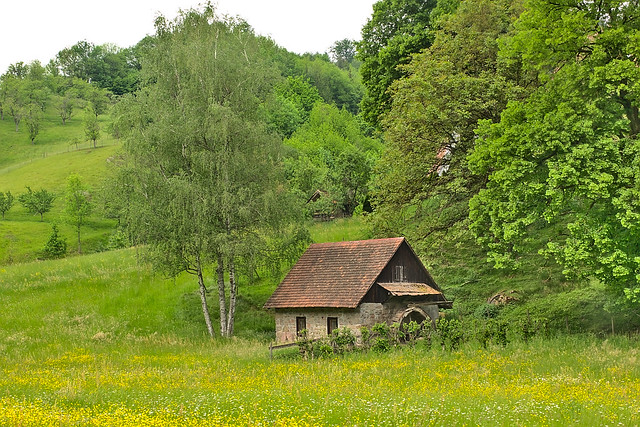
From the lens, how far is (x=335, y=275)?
2908cm

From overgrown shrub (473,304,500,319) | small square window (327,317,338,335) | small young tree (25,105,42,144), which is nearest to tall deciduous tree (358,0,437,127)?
overgrown shrub (473,304,500,319)

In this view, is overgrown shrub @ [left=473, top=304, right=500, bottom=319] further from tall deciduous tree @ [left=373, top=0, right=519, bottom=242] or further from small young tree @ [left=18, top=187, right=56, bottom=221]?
small young tree @ [left=18, top=187, right=56, bottom=221]

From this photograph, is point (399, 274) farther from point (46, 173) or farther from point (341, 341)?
point (46, 173)

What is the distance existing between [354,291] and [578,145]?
→ 11706 mm

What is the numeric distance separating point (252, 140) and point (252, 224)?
14.7 feet

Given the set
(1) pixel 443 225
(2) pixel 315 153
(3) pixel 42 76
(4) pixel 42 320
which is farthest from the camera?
(3) pixel 42 76

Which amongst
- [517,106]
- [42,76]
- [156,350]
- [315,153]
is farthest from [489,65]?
[42,76]

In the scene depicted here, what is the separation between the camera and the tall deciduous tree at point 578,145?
20.7 metres

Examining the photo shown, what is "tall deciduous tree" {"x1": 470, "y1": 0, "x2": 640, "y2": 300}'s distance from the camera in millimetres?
20688

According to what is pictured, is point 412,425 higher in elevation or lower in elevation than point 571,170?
lower

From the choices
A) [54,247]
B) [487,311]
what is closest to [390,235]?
[487,311]

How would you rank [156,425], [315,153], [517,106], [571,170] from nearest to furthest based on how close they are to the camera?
[156,425] < [571,170] < [517,106] < [315,153]

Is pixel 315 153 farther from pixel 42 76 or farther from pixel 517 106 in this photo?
pixel 42 76

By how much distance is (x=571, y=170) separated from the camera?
20.9 m
